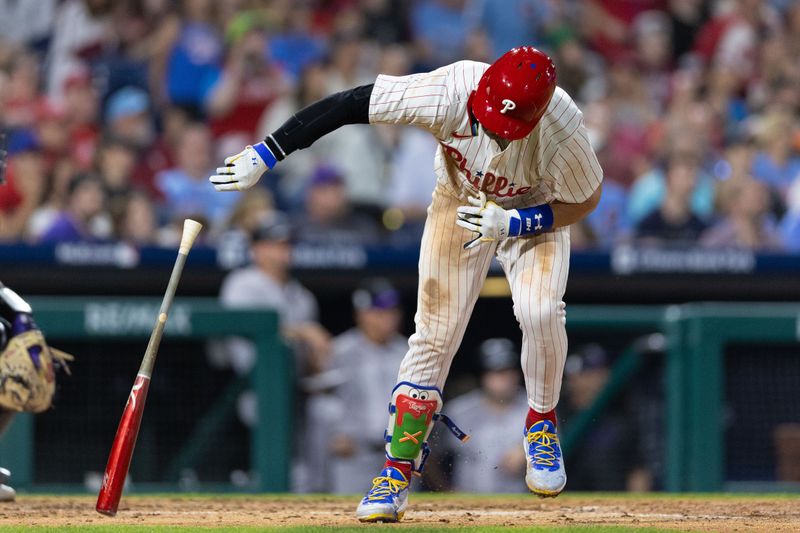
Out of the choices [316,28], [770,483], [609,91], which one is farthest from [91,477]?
[609,91]

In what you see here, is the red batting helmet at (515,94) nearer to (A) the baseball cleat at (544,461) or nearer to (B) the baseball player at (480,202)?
(B) the baseball player at (480,202)

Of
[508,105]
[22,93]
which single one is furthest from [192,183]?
[508,105]

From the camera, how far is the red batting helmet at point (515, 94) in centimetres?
455

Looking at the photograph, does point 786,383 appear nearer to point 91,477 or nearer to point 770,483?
point 770,483

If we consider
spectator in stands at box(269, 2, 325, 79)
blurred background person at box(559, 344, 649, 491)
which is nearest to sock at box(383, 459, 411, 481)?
blurred background person at box(559, 344, 649, 491)

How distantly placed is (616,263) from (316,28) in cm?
357

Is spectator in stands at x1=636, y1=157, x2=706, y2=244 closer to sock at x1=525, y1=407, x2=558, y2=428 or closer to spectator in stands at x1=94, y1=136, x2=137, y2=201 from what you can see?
spectator in stands at x1=94, y1=136, x2=137, y2=201

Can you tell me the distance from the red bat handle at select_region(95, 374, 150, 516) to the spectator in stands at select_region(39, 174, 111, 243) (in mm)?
3435

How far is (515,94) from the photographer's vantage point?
453cm

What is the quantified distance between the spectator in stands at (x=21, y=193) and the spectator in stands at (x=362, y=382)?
6.96 ft

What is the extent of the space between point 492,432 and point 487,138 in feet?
11.6

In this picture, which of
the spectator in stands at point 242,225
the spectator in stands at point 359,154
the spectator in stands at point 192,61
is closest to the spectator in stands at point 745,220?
the spectator in stands at point 359,154

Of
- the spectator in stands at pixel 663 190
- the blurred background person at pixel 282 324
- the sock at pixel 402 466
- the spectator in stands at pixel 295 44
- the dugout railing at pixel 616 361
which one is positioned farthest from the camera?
the spectator in stands at pixel 295 44

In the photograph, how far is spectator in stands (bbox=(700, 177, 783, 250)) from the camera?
9320mm
